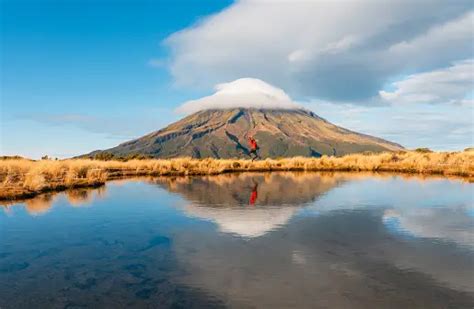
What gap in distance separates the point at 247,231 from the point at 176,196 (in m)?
11.5

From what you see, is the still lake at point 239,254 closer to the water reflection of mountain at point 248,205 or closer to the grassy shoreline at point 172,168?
the water reflection of mountain at point 248,205

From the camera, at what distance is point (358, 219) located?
17.3 metres

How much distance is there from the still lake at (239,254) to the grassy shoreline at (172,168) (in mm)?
8759

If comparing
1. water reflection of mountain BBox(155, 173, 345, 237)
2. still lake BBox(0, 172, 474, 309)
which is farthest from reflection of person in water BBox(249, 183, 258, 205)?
still lake BBox(0, 172, 474, 309)

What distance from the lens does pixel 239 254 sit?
1184 cm

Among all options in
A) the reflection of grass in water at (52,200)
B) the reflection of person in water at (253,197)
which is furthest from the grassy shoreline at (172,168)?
the reflection of person in water at (253,197)

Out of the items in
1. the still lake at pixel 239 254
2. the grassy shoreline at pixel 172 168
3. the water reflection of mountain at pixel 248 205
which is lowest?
the still lake at pixel 239 254

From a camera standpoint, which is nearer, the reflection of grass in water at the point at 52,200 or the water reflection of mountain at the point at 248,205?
the water reflection of mountain at the point at 248,205

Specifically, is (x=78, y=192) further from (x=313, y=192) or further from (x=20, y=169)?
(x=313, y=192)

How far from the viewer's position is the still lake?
8.70 metres

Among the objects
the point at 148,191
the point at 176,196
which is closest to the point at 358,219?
the point at 176,196

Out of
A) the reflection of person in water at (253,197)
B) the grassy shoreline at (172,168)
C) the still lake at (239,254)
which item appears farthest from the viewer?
the grassy shoreline at (172,168)

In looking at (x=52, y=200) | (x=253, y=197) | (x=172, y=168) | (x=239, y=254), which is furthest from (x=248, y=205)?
(x=172, y=168)

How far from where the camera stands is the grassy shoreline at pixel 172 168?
30523 millimetres
